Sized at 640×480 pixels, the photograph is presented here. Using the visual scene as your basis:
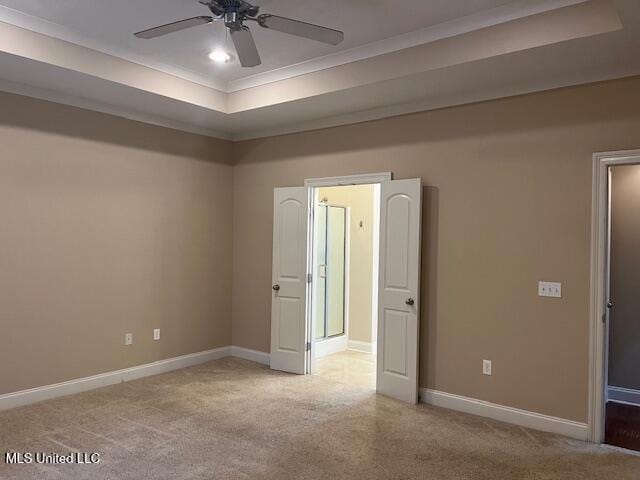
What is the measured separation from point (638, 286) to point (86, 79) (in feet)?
16.9

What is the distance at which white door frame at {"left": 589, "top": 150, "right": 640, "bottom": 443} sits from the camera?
352cm

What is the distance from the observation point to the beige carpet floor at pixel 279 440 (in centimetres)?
306

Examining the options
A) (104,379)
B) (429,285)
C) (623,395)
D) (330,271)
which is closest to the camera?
(429,285)

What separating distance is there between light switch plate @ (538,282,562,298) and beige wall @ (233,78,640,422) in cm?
4

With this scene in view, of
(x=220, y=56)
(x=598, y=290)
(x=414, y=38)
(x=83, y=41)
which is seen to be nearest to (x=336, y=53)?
(x=414, y=38)

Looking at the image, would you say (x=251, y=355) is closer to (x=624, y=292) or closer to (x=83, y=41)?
(x=83, y=41)

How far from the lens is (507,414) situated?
391 cm

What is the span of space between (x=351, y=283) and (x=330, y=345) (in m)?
0.89

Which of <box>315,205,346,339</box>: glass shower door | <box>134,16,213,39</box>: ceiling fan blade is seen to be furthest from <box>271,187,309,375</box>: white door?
<box>134,16,213,39</box>: ceiling fan blade

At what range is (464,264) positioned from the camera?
4184 mm

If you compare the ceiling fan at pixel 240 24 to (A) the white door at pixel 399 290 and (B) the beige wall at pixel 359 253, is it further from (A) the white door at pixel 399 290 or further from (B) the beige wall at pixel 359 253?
(B) the beige wall at pixel 359 253

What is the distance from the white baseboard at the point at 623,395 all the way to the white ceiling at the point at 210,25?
366 cm

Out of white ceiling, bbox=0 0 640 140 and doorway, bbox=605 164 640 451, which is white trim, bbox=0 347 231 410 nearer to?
white ceiling, bbox=0 0 640 140

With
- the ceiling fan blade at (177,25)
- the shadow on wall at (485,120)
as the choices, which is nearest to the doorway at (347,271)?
the shadow on wall at (485,120)
